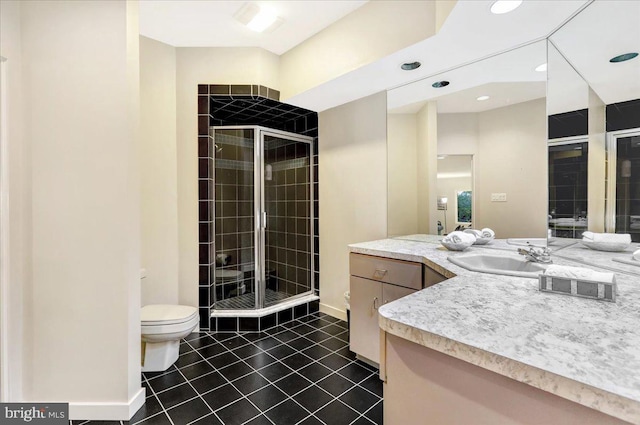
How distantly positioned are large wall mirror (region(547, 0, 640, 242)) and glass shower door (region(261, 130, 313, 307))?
2187 millimetres

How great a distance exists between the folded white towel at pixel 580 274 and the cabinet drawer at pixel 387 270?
2.37 ft

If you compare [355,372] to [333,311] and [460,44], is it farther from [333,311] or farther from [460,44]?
[460,44]

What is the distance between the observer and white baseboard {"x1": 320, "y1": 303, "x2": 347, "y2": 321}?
9.60 ft

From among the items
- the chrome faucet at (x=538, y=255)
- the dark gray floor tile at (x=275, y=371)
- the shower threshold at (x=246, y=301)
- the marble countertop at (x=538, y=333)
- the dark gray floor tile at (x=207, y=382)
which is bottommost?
the dark gray floor tile at (x=207, y=382)

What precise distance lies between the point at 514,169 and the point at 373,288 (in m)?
1.21

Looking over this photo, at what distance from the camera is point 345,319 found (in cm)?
290

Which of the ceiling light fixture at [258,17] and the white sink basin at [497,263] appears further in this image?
the ceiling light fixture at [258,17]

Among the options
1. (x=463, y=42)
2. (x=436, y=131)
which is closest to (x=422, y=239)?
(x=436, y=131)

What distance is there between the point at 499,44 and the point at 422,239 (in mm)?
1394

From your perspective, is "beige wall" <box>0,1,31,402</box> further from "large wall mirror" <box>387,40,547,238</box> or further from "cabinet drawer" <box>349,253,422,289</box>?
"large wall mirror" <box>387,40,547,238</box>

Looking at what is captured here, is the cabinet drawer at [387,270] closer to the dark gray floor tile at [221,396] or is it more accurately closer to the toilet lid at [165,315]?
the dark gray floor tile at [221,396]

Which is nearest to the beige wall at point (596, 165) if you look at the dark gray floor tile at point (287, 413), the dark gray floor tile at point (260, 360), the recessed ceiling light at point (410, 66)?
the recessed ceiling light at point (410, 66)

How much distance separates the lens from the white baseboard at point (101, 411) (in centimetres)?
157

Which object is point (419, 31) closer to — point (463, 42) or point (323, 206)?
point (463, 42)
